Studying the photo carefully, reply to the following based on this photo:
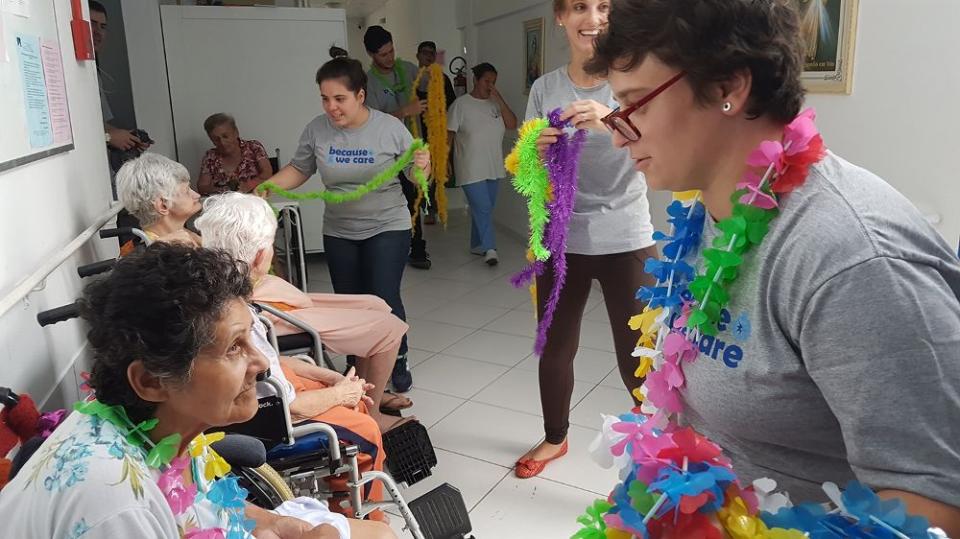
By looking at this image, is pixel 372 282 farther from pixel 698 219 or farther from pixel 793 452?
pixel 793 452

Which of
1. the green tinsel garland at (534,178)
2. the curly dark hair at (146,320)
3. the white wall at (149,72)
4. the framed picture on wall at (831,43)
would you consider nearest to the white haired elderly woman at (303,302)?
the green tinsel garland at (534,178)

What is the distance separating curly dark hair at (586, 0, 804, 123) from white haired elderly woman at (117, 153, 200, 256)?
91.3 inches

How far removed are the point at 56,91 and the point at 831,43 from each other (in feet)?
10.6

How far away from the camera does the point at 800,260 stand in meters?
0.89

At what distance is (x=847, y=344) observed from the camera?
825 millimetres

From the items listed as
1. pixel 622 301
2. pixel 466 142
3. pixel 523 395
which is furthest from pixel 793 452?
pixel 466 142

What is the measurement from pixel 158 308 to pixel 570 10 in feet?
5.33

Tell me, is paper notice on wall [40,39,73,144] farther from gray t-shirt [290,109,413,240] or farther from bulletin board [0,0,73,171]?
gray t-shirt [290,109,413,240]

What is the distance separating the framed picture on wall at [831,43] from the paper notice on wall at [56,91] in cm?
300

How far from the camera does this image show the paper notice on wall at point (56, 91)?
2.27 metres

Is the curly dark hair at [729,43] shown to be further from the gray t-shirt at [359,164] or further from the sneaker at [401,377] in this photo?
the sneaker at [401,377]

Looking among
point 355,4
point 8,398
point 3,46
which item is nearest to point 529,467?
point 8,398

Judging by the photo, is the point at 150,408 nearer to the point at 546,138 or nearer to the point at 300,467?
the point at 300,467

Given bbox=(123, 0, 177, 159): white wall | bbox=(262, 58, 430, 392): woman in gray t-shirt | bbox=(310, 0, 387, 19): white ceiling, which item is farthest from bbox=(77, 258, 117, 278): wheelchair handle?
bbox=(310, 0, 387, 19): white ceiling
